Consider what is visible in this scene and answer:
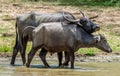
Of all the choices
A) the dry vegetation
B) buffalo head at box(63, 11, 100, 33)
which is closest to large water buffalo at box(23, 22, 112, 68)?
buffalo head at box(63, 11, 100, 33)

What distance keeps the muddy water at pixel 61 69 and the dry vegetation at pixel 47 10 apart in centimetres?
194

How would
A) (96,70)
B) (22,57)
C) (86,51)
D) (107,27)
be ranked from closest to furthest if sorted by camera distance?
(96,70), (22,57), (86,51), (107,27)

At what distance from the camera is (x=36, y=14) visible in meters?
18.5

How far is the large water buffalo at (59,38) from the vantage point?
17188mm

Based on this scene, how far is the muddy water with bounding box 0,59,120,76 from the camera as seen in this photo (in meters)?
15.5

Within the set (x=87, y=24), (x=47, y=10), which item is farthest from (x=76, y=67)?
(x=47, y=10)

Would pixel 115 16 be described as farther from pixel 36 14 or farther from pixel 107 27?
pixel 36 14

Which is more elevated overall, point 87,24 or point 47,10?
point 87,24

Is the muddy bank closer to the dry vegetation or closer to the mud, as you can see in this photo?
the mud

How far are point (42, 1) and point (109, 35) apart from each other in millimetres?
9737

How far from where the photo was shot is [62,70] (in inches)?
649

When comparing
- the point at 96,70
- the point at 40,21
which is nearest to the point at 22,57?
the point at 40,21

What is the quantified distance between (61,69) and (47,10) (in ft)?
40.2

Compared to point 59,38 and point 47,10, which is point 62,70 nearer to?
point 59,38
